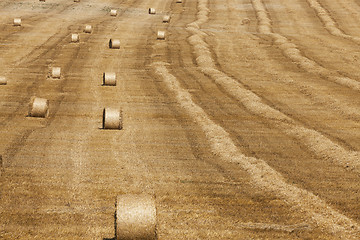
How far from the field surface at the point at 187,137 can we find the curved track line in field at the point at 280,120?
0.06 meters

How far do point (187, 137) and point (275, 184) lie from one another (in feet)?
12.5

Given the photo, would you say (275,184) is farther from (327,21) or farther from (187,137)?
(327,21)

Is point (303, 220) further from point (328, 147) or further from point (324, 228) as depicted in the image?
point (328, 147)

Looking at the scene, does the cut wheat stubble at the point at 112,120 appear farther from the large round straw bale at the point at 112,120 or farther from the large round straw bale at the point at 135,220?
the large round straw bale at the point at 135,220

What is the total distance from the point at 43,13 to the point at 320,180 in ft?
117

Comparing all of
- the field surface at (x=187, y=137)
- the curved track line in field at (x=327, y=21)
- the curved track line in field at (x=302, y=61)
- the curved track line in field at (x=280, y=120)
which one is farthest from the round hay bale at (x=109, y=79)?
the curved track line in field at (x=327, y=21)

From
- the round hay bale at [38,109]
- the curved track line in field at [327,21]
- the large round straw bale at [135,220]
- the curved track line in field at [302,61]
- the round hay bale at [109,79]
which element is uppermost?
the large round straw bale at [135,220]

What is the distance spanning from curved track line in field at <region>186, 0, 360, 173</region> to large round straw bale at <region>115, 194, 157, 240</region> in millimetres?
5885

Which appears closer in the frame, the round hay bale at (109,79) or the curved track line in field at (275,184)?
the curved track line in field at (275,184)

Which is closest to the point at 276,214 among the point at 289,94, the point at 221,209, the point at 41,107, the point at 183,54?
the point at 221,209

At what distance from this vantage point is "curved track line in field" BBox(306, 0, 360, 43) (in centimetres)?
3494

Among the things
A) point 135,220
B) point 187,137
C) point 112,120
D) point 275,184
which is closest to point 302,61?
point 187,137

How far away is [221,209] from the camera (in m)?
8.77

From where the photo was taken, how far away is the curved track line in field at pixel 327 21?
34.9m
